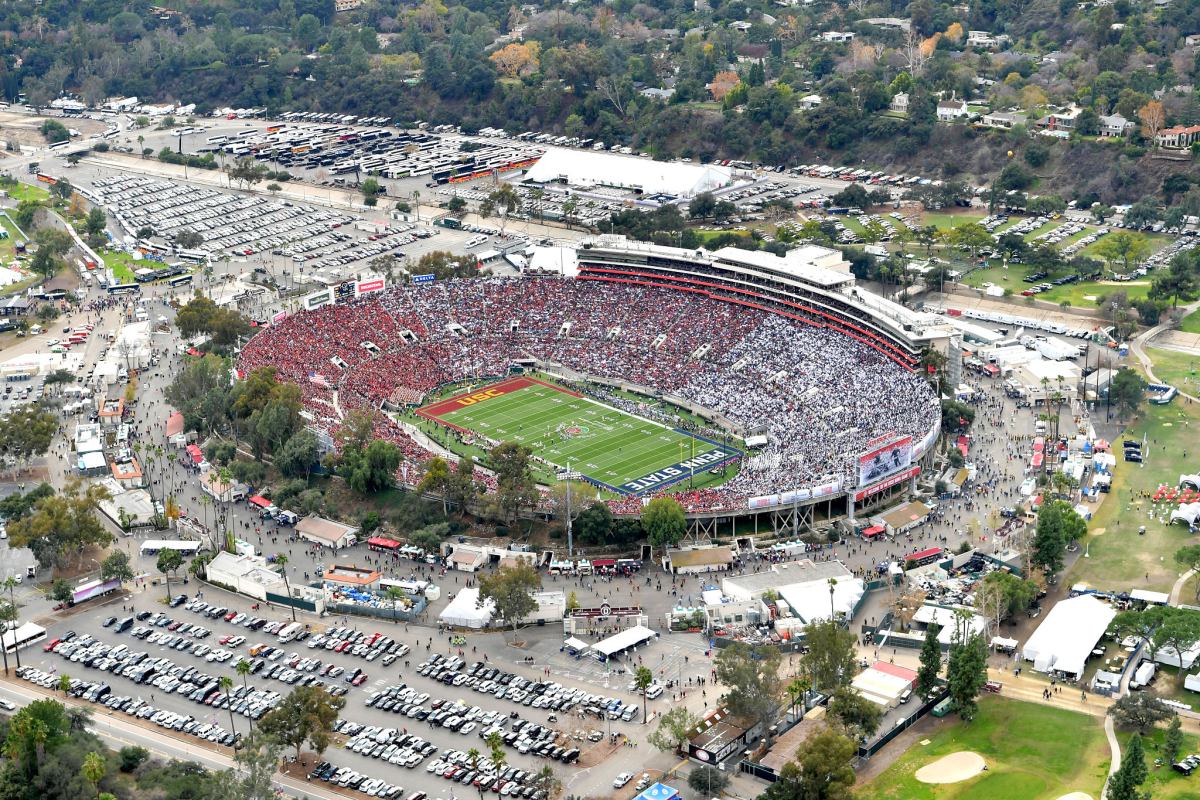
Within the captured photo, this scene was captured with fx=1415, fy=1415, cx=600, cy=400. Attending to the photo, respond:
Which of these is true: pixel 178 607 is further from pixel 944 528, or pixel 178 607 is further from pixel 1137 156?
pixel 1137 156

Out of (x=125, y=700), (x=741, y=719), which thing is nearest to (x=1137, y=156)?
(x=741, y=719)

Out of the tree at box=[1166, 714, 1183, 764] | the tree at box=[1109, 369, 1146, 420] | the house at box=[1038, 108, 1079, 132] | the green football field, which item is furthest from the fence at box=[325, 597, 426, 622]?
the house at box=[1038, 108, 1079, 132]

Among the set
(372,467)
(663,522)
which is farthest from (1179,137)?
(372,467)

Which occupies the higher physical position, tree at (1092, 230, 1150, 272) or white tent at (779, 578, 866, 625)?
tree at (1092, 230, 1150, 272)

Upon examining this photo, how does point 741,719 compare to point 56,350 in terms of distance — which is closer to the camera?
point 741,719

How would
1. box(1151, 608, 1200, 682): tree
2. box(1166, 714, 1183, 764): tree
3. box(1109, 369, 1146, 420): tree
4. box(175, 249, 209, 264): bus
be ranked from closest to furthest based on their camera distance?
box(1166, 714, 1183, 764): tree → box(1151, 608, 1200, 682): tree → box(1109, 369, 1146, 420): tree → box(175, 249, 209, 264): bus

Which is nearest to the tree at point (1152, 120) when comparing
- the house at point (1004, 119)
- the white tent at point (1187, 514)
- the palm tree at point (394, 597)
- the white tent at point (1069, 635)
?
the house at point (1004, 119)

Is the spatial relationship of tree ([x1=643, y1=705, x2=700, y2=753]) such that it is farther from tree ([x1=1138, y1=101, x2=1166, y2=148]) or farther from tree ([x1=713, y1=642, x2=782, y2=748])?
tree ([x1=1138, y1=101, x2=1166, y2=148])
